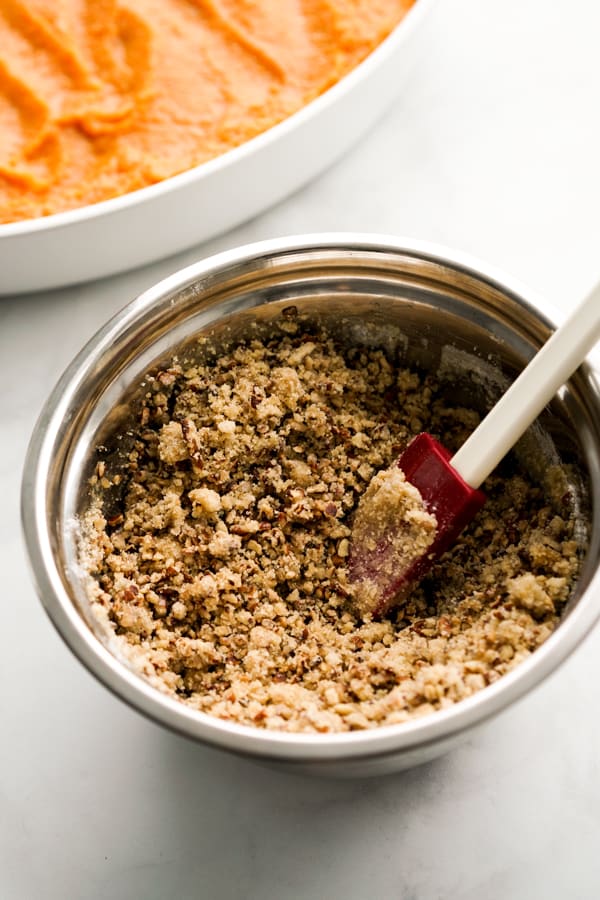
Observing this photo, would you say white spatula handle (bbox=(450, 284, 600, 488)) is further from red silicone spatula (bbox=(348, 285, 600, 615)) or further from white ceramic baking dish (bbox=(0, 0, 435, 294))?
white ceramic baking dish (bbox=(0, 0, 435, 294))

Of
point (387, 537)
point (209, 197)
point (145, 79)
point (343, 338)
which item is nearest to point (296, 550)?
point (387, 537)

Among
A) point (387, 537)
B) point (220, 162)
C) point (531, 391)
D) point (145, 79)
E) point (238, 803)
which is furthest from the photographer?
point (145, 79)

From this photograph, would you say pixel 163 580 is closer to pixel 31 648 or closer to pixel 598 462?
pixel 31 648

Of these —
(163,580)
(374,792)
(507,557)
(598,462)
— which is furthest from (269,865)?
(598,462)

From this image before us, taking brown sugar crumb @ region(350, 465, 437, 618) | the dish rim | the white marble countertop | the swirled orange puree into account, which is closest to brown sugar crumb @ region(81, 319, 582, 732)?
brown sugar crumb @ region(350, 465, 437, 618)

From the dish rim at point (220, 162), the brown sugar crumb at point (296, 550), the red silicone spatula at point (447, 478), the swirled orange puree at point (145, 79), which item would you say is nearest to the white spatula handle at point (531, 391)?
the red silicone spatula at point (447, 478)

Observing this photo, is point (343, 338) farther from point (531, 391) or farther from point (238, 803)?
point (238, 803)
